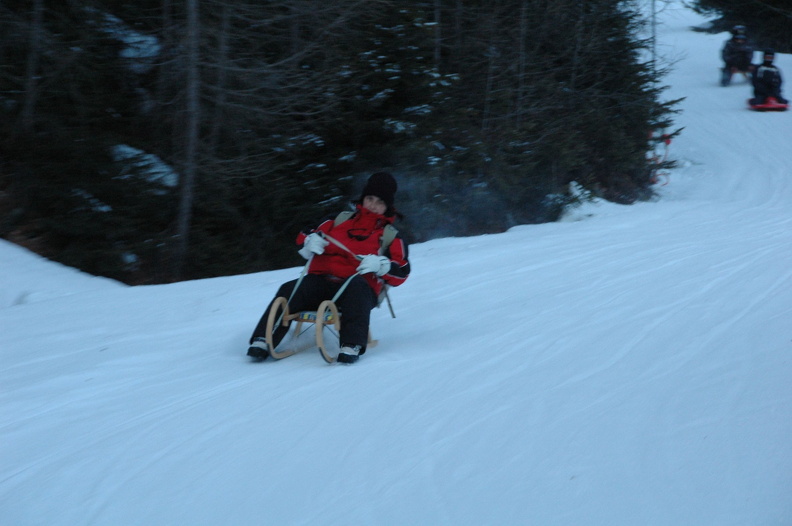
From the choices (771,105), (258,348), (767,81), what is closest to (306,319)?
(258,348)

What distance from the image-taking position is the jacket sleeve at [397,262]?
17.1ft

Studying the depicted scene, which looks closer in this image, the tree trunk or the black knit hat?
the black knit hat

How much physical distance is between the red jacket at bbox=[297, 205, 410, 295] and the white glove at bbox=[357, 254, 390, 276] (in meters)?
0.12

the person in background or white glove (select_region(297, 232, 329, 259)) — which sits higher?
the person in background

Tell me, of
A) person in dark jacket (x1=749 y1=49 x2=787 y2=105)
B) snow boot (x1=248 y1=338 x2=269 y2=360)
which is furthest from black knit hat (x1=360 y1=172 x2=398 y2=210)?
person in dark jacket (x1=749 y1=49 x2=787 y2=105)

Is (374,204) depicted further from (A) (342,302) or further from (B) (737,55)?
(B) (737,55)

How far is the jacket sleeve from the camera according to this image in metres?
5.21

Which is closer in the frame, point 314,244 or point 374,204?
point 314,244

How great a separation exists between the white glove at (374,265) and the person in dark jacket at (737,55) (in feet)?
71.7

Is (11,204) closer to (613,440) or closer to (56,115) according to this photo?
(56,115)

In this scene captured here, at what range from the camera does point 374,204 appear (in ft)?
17.6

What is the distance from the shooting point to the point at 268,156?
10.6 meters

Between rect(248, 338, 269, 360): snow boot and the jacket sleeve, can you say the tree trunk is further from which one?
the jacket sleeve

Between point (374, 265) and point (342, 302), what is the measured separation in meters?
0.33
